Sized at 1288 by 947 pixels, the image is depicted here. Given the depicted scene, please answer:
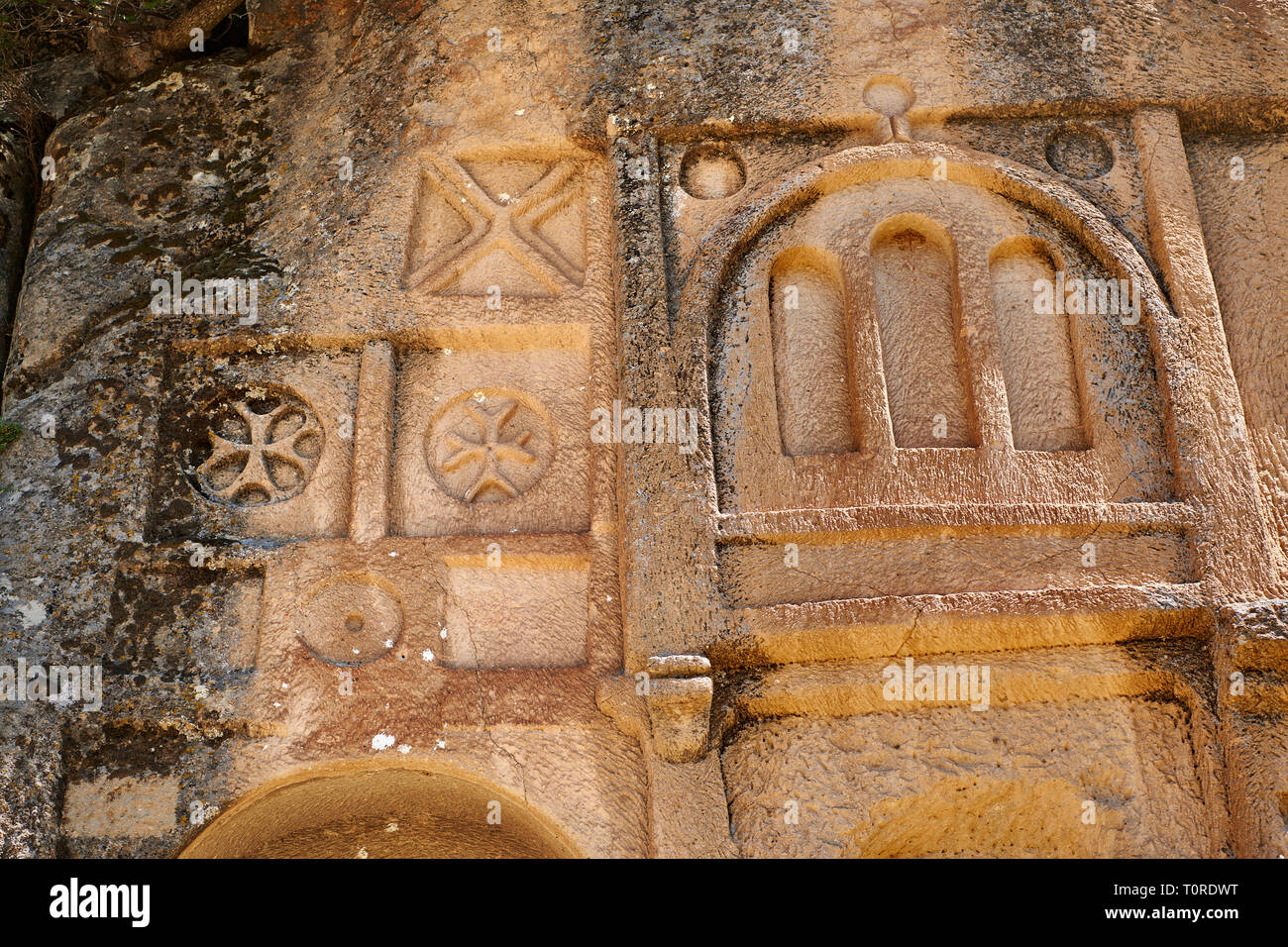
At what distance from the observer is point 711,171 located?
14.0 feet

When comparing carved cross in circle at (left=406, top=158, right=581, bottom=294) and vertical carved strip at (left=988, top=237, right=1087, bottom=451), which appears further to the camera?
carved cross in circle at (left=406, top=158, right=581, bottom=294)

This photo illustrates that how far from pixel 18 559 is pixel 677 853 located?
2.26 metres

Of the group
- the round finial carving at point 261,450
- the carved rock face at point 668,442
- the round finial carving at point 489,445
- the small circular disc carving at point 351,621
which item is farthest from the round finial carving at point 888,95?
the small circular disc carving at point 351,621

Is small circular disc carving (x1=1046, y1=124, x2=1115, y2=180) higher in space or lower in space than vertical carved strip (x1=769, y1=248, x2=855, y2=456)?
higher

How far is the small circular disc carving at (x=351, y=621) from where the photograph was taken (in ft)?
11.7

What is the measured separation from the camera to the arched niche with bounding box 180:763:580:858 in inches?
134

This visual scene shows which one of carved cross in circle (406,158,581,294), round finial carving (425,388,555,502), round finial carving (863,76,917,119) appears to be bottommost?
round finial carving (425,388,555,502)

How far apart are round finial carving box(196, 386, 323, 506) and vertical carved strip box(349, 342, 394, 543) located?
182 millimetres

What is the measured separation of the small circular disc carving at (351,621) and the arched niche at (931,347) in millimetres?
1082

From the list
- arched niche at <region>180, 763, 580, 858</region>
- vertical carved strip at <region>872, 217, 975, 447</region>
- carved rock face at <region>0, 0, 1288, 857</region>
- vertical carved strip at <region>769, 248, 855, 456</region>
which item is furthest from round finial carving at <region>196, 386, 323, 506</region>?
vertical carved strip at <region>872, 217, 975, 447</region>

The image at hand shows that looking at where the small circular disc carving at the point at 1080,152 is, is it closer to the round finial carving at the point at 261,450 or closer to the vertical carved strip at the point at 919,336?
the vertical carved strip at the point at 919,336

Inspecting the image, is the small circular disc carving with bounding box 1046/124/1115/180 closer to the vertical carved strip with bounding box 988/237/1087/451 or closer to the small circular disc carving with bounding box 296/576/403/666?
the vertical carved strip with bounding box 988/237/1087/451

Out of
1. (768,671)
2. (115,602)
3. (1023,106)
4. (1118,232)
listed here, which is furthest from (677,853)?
(1023,106)

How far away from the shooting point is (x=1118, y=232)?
4.01 m
